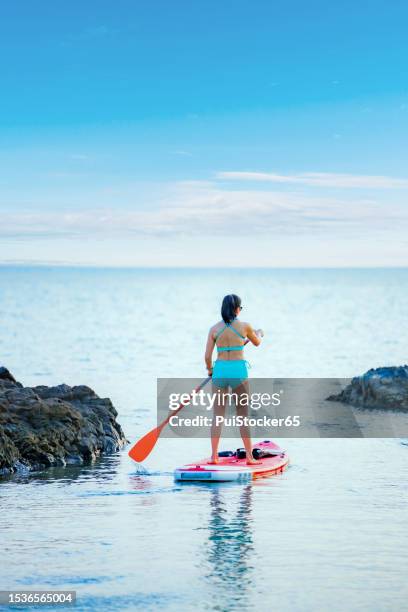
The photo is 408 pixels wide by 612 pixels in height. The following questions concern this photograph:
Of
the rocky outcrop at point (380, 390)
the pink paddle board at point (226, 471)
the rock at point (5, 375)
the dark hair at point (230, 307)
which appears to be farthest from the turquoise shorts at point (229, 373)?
the rocky outcrop at point (380, 390)

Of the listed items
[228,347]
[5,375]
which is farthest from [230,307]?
[5,375]

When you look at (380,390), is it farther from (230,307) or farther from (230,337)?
(230,307)

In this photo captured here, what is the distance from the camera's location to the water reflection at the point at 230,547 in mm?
11436

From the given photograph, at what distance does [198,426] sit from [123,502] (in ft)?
32.2

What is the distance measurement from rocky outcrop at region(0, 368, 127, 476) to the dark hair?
14.0 feet

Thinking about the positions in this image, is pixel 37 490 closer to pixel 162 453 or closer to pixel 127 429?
pixel 162 453

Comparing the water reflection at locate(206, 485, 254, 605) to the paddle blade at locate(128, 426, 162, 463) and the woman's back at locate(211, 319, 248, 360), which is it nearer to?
the woman's back at locate(211, 319, 248, 360)

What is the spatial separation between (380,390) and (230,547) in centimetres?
1633

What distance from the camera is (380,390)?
94.5 ft

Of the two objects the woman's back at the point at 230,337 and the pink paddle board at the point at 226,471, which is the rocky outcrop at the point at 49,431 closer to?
the pink paddle board at the point at 226,471

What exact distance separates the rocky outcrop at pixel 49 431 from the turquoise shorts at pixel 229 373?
3.55m

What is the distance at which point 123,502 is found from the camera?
52.3 ft

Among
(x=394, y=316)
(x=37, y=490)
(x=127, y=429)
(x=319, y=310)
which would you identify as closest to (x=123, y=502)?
(x=37, y=490)

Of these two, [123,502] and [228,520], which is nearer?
[228,520]
